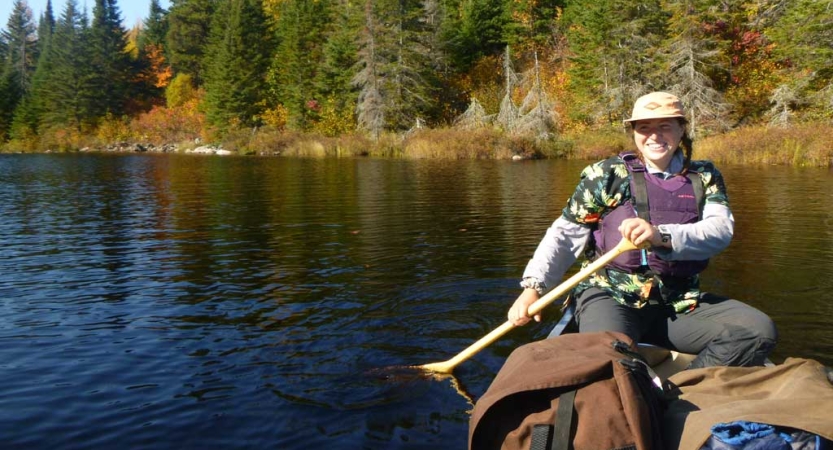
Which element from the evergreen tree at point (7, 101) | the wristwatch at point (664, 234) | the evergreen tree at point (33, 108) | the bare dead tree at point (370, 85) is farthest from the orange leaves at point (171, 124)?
the wristwatch at point (664, 234)

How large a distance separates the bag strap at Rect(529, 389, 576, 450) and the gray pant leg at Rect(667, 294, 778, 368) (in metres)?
1.39

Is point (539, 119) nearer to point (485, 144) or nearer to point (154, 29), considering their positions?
point (485, 144)

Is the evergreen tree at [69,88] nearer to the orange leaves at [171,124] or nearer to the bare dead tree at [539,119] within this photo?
the orange leaves at [171,124]

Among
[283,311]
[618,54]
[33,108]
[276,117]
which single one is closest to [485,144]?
[618,54]

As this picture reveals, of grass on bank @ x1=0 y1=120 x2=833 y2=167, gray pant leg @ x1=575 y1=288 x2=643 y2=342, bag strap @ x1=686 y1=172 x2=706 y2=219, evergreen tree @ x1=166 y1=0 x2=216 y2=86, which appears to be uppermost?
evergreen tree @ x1=166 y1=0 x2=216 y2=86

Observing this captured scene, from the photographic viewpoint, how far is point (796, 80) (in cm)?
3003

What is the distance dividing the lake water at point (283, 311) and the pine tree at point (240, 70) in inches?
1557

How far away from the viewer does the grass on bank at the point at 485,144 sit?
997 inches

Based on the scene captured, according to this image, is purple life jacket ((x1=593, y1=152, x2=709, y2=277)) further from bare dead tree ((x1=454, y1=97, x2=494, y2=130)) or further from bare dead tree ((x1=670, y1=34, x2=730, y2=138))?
bare dead tree ((x1=454, y1=97, x2=494, y2=130))

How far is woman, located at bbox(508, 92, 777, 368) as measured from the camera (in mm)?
3623

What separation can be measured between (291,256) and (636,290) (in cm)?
614

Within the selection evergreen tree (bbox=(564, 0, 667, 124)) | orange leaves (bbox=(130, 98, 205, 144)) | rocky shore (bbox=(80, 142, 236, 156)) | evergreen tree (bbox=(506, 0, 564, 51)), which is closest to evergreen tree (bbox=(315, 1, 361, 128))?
rocky shore (bbox=(80, 142, 236, 156))

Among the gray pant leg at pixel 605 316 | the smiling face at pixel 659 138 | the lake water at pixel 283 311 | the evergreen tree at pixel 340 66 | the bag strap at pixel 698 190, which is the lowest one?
the lake water at pixel 283 311

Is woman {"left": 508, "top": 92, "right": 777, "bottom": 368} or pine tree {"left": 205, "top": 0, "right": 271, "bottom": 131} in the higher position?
pine tree {"left": 205, "top": 0, "right": 271, "bottom": 131}
